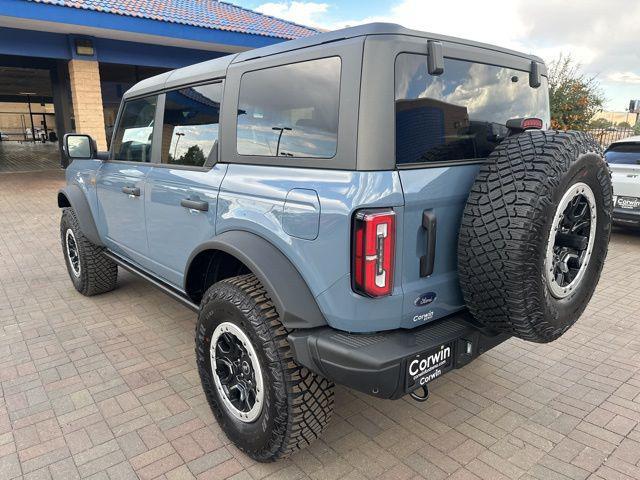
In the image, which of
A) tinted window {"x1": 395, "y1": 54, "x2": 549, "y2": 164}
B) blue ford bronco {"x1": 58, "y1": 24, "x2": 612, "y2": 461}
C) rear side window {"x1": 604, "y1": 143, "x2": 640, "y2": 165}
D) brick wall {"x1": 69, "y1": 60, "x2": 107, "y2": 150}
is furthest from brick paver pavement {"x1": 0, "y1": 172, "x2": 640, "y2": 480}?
brick wall {"x1": 69, "y1": 60, "x2": 107, "y2": 150}

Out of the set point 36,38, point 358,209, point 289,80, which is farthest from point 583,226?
point 36,38

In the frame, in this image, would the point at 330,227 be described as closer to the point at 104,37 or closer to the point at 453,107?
the point at 453,107

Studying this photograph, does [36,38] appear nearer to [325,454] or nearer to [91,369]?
[91,369]

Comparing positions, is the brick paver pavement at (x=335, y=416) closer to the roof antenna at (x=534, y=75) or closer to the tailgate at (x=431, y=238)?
the tailgate at (x=431, y=238)

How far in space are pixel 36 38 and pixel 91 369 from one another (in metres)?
11.3

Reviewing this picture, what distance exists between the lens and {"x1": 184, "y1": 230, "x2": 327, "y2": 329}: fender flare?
198cm

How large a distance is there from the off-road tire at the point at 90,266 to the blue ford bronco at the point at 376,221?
225cm

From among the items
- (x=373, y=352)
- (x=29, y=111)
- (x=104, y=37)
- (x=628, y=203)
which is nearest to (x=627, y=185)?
(x=628, y=203)

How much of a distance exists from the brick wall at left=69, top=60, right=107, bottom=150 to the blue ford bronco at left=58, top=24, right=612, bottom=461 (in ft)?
36.0

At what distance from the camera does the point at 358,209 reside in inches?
71.0

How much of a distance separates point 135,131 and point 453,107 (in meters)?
2.57

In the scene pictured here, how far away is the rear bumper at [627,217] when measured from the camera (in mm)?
6621

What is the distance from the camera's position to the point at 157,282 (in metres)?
3.41

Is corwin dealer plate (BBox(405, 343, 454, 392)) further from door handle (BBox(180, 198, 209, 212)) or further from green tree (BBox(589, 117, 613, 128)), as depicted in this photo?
green tree (BBox(589, 117, 613, 128))
